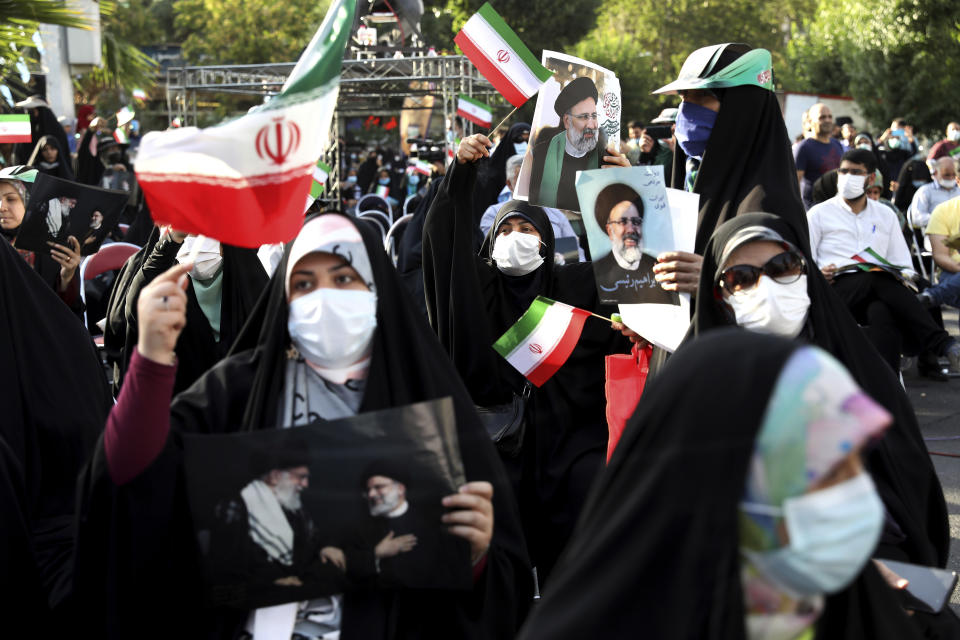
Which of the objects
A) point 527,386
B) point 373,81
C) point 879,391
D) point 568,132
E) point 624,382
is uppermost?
point 568,132

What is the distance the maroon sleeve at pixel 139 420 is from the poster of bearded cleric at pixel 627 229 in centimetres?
154

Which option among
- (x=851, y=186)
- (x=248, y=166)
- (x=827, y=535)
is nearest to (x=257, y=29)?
(x=851, y=186)

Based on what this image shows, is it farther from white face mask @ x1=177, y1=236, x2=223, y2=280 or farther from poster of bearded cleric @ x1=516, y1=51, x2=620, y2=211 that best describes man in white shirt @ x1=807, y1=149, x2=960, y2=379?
white face mask @ x1=177, y1=236, x2=223, y2=280

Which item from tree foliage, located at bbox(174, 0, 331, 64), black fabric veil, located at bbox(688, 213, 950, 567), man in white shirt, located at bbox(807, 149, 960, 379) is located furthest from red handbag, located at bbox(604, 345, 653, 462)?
tree foliage, located at bbox(174, 0, 331, 64)

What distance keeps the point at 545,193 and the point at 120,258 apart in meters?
4.31

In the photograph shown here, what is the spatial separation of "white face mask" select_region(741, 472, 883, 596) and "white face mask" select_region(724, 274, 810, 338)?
4.17ft

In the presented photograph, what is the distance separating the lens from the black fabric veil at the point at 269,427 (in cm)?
240

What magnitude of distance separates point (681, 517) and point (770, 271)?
1.36 m

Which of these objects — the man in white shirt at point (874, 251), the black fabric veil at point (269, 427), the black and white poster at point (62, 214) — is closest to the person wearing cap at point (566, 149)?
the black fabric veil at point (269, 427)

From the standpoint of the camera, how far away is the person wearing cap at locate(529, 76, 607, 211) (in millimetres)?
3973

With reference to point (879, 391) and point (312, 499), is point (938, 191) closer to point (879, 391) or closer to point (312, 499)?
point (879, 391)

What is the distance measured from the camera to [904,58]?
83.7 feet

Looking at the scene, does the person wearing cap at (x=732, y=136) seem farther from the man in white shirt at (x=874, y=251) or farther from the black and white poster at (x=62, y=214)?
the man in white shirt at (x=874, y=251)

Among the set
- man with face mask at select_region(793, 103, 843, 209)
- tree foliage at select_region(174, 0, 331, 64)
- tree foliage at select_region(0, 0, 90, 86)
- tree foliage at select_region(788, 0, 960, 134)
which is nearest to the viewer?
tree foliage at select_region(0, 0, 90, 86)
